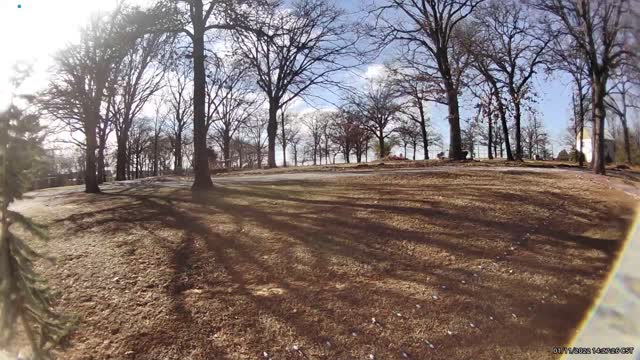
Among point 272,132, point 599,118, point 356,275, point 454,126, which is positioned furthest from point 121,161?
point 356,275

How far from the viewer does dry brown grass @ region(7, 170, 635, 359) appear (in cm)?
453

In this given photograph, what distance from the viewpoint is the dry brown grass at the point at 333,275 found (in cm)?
453

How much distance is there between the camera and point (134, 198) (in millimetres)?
12062

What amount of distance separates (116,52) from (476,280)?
11.9 meters

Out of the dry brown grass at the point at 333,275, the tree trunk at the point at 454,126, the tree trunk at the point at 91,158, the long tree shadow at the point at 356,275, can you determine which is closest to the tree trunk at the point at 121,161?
the tree trunk at the point at 91,158

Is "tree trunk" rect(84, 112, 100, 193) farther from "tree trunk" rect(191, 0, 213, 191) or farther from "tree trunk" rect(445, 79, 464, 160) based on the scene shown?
"tree trunk" rect(445, 79, 464, 160)

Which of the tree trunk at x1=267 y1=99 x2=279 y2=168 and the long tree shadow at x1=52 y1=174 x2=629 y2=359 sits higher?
the tree trunk at x1=267 y1=99 x2=279 y2=168

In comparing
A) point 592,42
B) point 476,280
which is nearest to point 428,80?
point 592,42

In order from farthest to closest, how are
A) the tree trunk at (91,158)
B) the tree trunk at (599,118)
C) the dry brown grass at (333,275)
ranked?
the tree trunk at (599,118) → the tree trunk at (91,158) → the dry brown grass at (333,275)

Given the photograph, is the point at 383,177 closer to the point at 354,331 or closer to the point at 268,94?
the point at 354,331

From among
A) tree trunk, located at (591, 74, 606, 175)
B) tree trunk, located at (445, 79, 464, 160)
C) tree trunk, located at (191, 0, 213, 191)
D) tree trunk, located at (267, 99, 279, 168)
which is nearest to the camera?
tree trunk, located at (191, 0, 213, 191)

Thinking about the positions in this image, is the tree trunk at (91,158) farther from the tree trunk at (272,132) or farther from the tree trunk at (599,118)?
the tree trunk at (599,118)

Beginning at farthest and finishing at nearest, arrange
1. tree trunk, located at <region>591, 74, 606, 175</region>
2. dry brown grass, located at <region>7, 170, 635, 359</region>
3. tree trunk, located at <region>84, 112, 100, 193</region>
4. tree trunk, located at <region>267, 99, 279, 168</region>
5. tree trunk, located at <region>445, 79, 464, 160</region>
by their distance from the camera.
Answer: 1. tree trunk, located at <region>267, 99, 279, 168</region>
2. tree trunk, located at <region>445, 79, 464, 160</region>
3. tree trunk, located at <region>591, 74, 606, 175</region>
4. tree trunk, located at <region>84, 112, 100, 193</region>
5. dry brown grass, located at <region>7, 170, 635, 359</region>

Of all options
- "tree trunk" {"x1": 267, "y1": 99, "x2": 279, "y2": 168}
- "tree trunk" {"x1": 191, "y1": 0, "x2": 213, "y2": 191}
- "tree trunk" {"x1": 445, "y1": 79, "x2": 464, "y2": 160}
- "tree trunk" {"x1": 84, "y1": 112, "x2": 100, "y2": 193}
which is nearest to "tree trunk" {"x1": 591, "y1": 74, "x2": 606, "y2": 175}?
"tree trunk" {"x1": 445, "y1": 79, "x2": 464, "y2": 160}
